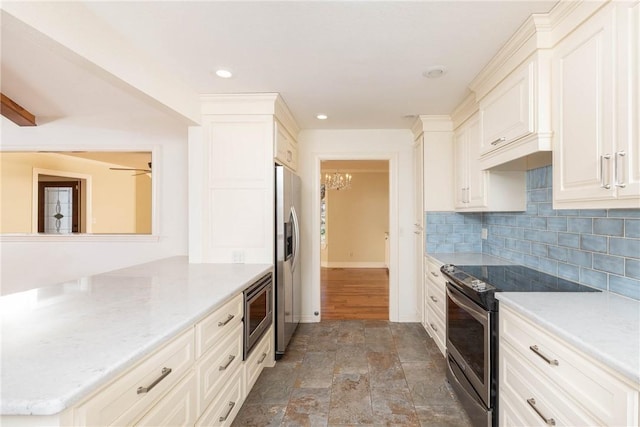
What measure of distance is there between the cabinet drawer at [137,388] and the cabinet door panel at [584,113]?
1.91 m

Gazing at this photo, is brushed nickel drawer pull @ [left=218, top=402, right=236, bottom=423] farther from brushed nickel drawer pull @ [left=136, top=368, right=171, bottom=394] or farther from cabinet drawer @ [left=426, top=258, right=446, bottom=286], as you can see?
cabinet drawer @ [left=426, top=258, right=446, bottom=286]

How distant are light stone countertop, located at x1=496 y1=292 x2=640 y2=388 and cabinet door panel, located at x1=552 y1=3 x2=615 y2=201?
0.50 meters

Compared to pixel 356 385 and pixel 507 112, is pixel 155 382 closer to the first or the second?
pixel 356 385

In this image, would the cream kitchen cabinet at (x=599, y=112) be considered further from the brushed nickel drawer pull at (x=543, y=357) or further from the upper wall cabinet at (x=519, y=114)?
the brushed nickel drawer pull at (x=543, y=357)

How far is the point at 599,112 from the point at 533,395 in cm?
125

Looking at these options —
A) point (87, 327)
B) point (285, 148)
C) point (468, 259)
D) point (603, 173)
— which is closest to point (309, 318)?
point (468, 259)

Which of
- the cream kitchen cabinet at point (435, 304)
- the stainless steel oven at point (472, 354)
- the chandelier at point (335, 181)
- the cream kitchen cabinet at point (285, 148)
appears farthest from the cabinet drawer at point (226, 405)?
the chandelier at point (335, 181)

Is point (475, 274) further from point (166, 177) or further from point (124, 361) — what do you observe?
point (166, 177)

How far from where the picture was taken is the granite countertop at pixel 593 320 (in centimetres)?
91

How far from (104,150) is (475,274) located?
Answer: 12.7 feet

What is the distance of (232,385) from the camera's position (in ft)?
5.96

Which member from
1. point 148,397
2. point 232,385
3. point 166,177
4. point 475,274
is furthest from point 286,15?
point 166,177

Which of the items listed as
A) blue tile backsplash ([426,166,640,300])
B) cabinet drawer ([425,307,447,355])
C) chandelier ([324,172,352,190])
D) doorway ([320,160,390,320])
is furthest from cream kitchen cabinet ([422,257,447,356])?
doorway ([320,160,390,320])

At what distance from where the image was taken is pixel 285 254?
2740mm
